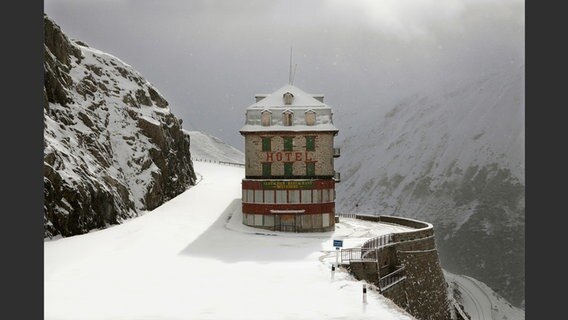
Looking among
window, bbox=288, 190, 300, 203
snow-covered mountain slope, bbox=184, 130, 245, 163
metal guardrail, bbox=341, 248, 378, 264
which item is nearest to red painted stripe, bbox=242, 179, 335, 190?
window, bbox=288, 190, 300, 203

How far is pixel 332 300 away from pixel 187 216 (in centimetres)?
3445

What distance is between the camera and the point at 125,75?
76.8 metres

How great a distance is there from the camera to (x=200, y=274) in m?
36.5

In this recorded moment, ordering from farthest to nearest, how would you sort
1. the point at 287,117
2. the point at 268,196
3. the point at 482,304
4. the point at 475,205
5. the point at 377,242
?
the point at 475,205
the point at 482,304
the point at 287,117
the point at 268,196
the point at 377,242

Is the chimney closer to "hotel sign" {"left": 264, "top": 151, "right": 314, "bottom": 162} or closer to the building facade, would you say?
the building facade

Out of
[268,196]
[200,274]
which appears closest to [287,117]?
[268,196]

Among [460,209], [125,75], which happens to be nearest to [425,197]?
[460,209]

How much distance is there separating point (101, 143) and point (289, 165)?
21.2 metres

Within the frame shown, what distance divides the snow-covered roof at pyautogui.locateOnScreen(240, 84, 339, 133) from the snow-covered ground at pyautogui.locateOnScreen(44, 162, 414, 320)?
32.6 ft

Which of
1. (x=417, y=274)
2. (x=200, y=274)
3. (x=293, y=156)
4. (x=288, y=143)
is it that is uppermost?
(x=288, y=143)

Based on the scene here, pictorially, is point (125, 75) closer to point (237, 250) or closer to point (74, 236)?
point (74, 236)

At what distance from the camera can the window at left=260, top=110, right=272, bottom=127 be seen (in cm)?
5797

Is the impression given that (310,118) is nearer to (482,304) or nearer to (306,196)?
(306,196)

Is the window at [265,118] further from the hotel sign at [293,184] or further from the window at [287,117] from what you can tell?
the hotel sign at [293,184]
